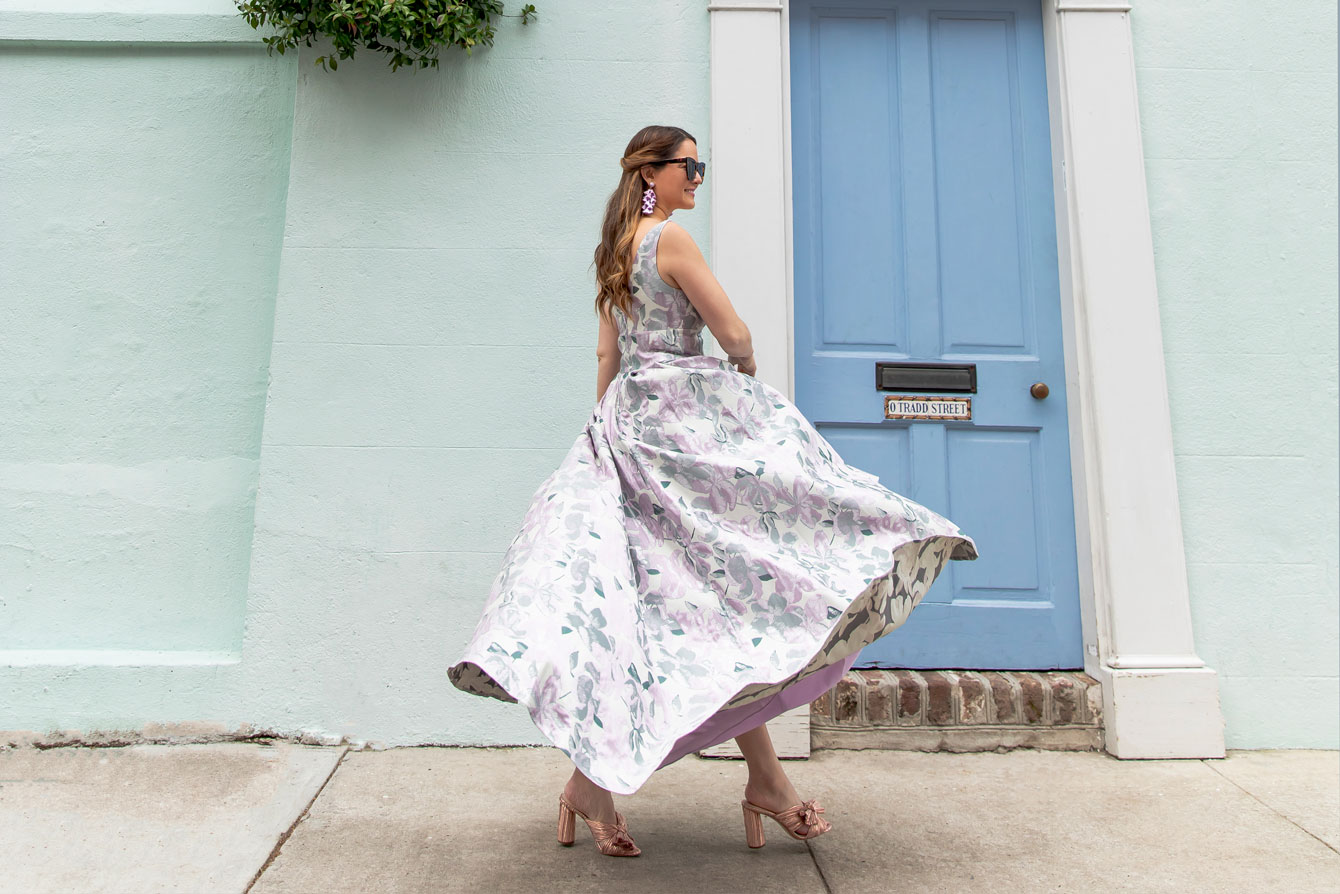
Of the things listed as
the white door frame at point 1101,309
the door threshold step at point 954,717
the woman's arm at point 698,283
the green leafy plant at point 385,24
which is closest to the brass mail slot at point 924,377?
the white door frame at point 1101,309

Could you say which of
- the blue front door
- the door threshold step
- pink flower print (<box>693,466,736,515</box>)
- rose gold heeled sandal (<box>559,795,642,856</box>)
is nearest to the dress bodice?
pink flower print (<box>693,466,736,515</box>)

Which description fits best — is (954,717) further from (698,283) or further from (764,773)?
(698,283)

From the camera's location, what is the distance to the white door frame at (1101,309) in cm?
322

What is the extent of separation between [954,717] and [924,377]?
121cm

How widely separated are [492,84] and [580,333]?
100 cm

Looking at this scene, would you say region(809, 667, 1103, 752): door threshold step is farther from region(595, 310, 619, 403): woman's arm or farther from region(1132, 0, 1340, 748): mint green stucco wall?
region(595, 310, 619, 403): woman's arm

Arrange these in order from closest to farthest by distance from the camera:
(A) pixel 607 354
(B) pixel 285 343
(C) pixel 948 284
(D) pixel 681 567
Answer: (D) pixel 681 567 → (A) pixel 607 354 → (B) pixel 285 343 → (C) pixel 948 284

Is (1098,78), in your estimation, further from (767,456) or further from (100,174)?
(100,174)

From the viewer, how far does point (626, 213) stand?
2387 millimetres

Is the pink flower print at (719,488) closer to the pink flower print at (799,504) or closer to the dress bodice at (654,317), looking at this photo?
the pink flower print at (799,504)

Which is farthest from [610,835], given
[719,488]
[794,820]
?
[719,488]

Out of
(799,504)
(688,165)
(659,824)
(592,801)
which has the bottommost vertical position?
(659,824)

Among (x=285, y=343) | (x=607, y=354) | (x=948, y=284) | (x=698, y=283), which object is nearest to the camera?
(x=698, y=283)

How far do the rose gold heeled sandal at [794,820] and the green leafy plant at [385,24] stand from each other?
8.77 ft
